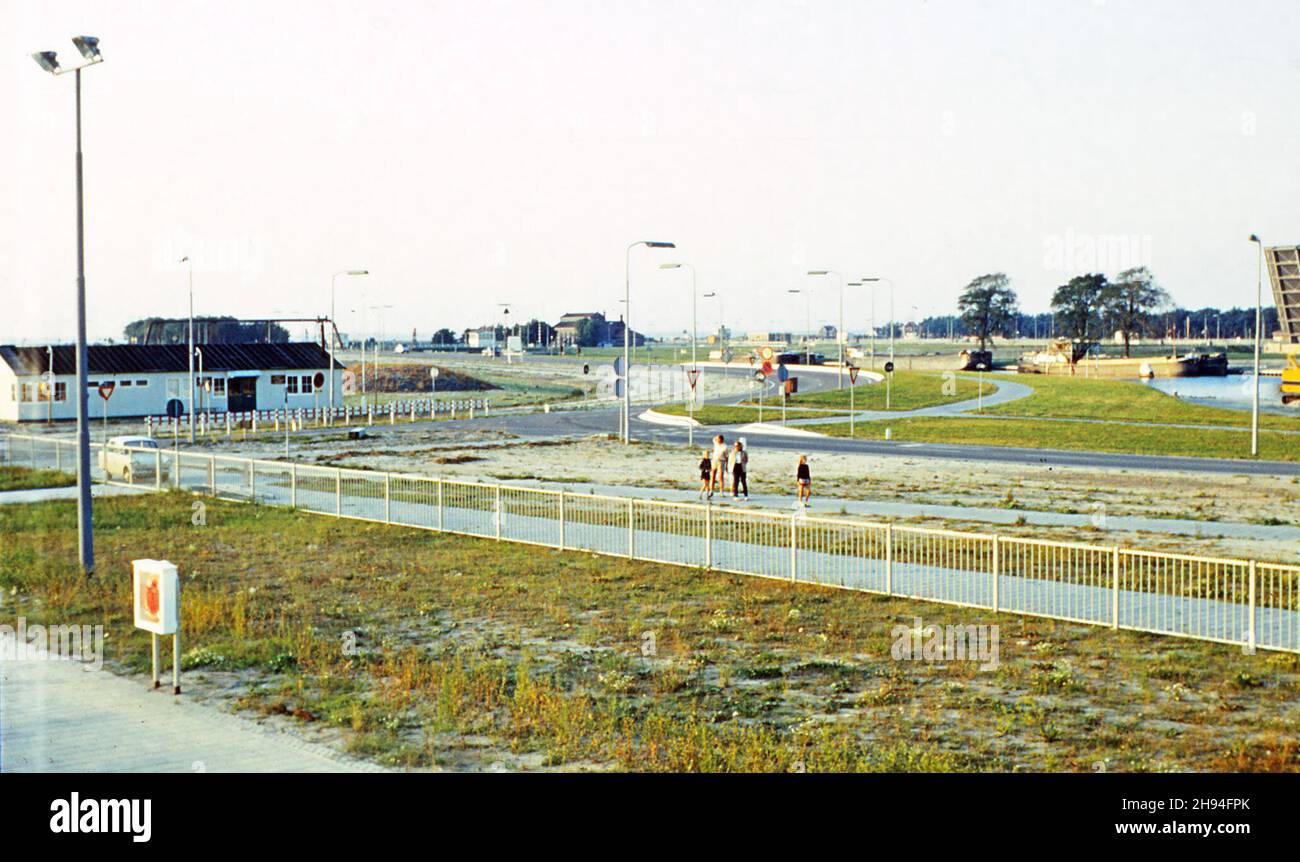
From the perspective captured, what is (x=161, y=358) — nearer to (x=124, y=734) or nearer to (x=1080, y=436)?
(x=1080, y=436)

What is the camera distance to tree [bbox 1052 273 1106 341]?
477 ft

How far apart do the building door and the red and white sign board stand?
182 feet

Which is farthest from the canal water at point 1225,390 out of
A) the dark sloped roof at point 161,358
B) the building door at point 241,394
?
the building door at point 241,394

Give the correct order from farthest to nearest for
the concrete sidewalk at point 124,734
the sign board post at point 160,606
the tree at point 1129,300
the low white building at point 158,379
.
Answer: the tree at point 1129,300, the low white building at point 158,379, the sign board post at point 160,606, the concrete sidewalk at point 124,734

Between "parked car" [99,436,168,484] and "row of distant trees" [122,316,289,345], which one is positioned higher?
"row of distant trees" [122,316,289,345]

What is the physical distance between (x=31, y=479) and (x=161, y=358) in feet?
104

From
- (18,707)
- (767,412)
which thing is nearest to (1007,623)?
(18,707)

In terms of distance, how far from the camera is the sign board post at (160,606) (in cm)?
1305

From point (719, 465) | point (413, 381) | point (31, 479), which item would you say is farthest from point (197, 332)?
point (719, 465)

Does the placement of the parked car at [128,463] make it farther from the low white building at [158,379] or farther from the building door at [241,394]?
the building door at [241,394]

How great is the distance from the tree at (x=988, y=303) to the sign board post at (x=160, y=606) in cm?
14577

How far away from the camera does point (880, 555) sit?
2088 cm

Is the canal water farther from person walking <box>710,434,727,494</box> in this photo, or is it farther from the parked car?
the parked car

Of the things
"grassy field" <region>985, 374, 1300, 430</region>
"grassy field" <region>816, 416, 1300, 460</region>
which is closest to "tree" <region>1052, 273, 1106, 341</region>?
"grassy field" <region>985, 374, 1300, 430</region>
